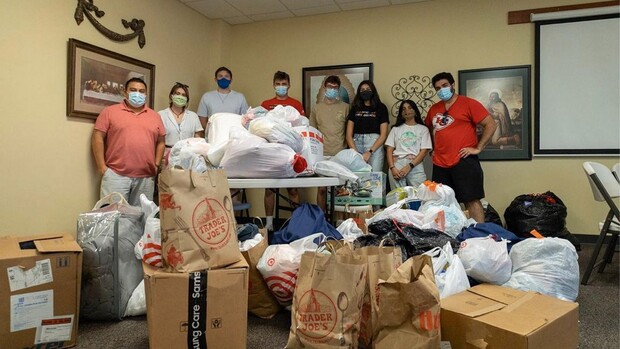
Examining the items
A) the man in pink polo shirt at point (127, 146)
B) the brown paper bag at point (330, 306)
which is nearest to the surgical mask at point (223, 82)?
the man in pink polo shirt at point (127, 146)

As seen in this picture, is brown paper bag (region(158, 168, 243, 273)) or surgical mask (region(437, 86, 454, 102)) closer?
brown paper bag (region(158, 168, 243, 273))

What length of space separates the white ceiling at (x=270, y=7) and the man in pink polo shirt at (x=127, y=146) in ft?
5.51

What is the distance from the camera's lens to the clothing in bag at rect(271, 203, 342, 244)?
2.13 m

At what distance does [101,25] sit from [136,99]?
2.55 feet

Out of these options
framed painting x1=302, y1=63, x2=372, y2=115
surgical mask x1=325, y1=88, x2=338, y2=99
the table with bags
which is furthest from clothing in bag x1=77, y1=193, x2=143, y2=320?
framed painting x1=302, y1=63, x2=372, y2=115

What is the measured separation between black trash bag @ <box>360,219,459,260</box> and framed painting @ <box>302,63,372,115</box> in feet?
8.67

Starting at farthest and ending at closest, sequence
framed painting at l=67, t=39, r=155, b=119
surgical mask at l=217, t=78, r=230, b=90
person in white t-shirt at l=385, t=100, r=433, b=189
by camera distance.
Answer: surgical mask at l=217, t=78, r=230, b=90
person in white t-shirt at l=385, t=100, r=433, b=189
framed painting at l=67, t=39, r=155, b=119

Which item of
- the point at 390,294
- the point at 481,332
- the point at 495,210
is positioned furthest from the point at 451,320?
the point at 495,210

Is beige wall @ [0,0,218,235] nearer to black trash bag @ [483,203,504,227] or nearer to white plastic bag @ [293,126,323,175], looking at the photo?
white plastic bag @ [293,126,323,175]

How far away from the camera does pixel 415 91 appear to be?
175 inches

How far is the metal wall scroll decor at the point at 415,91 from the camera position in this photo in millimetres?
4395

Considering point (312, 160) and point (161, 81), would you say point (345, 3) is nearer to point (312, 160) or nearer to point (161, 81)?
point (161, 81)

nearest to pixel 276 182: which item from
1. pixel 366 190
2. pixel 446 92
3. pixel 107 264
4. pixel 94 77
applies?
pixel 107 264

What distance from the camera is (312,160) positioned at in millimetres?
2559
